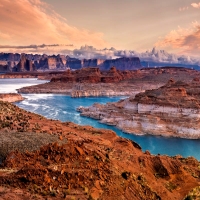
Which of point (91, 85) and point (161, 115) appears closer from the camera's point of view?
point (161, 115)

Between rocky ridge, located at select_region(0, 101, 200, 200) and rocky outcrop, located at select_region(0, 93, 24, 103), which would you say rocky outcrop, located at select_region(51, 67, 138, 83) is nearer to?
rocky outcrop, located at select_region(0, 93, 24, 103)

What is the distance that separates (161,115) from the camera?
42.6 metres

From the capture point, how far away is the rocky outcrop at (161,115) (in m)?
39.6

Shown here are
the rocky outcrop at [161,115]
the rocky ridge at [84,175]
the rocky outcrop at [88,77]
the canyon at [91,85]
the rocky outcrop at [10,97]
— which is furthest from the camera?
the rocky outcrop at [88,77]

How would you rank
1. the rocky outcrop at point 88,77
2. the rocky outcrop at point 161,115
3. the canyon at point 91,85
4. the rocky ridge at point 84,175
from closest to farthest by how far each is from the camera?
1. the rocky ridge at point 84,175
2. the rocky outcrop at point 161,115
3. the canyon at point 91,85
4. the rocky outcrop at point 88,77

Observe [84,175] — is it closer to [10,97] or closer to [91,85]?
[10,97]

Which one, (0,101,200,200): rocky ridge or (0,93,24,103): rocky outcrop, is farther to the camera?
(0,93,24,103): rocky outcrop

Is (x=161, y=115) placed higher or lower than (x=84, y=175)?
lower

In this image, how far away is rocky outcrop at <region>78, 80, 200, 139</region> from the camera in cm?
3962

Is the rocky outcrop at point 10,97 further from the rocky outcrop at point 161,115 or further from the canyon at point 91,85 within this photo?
the rocky outcrop at point 161,115

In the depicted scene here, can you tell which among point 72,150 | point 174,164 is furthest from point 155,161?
point 72,150

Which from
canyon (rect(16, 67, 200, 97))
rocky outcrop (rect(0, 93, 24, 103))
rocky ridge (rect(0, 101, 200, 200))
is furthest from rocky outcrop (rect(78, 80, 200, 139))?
canyon (rect(16, 67, 200, 97))

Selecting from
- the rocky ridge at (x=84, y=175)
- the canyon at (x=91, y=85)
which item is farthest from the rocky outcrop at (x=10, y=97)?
the rocky ridge at (x=84, y=175)

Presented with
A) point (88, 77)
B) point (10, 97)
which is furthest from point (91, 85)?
point (10, 97)
